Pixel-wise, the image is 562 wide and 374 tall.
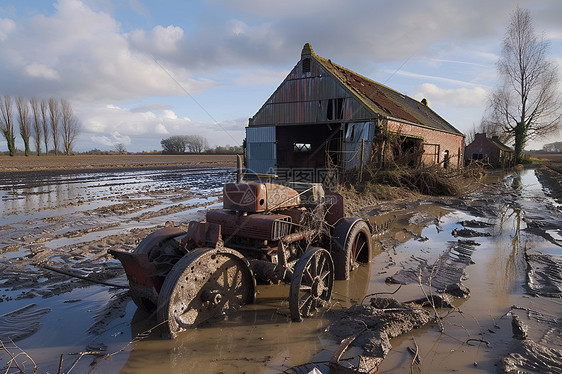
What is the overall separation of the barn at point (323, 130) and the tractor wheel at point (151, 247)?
9.77 meters

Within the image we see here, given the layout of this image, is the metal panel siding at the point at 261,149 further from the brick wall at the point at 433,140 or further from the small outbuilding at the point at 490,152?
the small outbuilding at the point at 490,152

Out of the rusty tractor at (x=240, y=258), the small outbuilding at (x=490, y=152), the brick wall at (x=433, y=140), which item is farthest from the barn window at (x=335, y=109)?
the small outbuilding at (x=490, y=152)

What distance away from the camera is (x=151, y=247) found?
4.45 metres

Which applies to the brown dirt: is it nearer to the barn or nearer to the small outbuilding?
the barn

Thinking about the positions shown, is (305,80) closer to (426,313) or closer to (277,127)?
(277,127)

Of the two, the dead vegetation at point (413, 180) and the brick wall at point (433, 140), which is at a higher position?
the brick wall at point (433, 140)

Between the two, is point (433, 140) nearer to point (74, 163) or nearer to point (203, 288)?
point (203, 288)

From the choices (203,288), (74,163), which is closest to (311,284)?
(203,288)

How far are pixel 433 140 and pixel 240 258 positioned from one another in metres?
22.4

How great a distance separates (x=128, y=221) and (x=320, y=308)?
7262 millimetres

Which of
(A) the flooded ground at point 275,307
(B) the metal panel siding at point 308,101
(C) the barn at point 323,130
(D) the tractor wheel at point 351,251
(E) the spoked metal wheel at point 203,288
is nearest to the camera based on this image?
(A) the flooded ground at point 275,307

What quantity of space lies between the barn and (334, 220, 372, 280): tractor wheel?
7.85 meters

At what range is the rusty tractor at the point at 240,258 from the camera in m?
3.70

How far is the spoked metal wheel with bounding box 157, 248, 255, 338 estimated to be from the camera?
3.49 m
